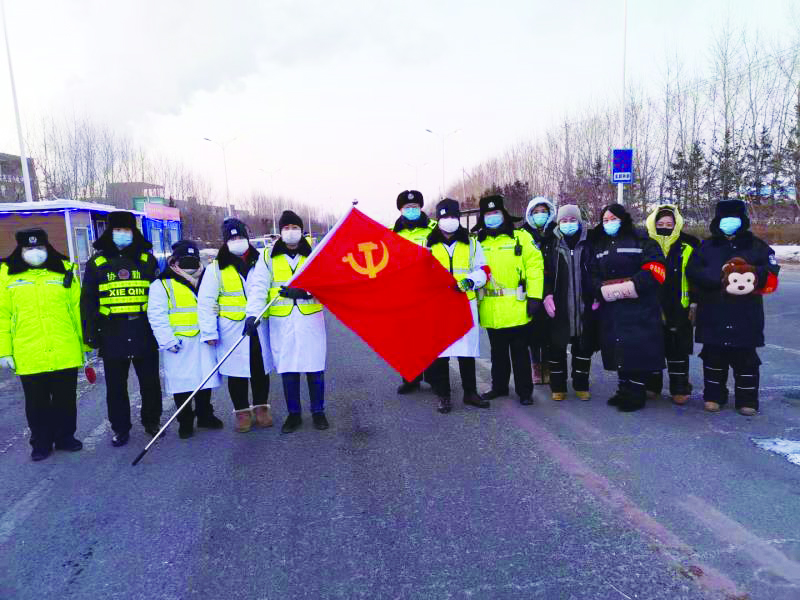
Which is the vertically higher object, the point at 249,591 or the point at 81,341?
the point at 81,341

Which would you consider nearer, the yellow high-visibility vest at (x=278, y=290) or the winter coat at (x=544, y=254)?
the yellow high-visibility vest at (x=278, y=290)

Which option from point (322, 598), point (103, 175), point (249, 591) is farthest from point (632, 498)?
point (103, 175)

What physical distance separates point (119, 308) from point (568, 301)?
4139mm

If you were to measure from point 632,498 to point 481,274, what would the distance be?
8.02 ft

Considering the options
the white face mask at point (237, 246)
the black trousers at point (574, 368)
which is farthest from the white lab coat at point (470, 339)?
the white face mask at point (237, 246)

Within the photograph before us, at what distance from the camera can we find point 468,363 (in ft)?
18.5

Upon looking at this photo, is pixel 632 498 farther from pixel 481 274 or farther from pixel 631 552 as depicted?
pixel 481 274

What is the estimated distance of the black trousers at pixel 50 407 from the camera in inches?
181

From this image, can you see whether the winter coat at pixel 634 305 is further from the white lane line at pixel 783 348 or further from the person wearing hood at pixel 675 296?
the white lane line at pixel 783 348

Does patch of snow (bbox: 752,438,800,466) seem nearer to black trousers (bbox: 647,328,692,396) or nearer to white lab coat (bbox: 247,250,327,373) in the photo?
black trousers (bbox: 647,328,692,396)

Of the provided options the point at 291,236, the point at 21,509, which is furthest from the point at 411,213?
the point at 21,509

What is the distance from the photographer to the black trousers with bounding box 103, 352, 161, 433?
4.80 metres

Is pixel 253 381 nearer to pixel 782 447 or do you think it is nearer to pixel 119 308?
pixel 119 308

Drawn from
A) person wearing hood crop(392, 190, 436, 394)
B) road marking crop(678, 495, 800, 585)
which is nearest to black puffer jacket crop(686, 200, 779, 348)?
road marking crop(678, 495, 800, 585)
